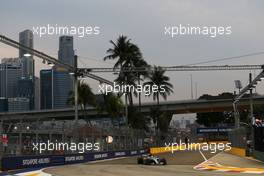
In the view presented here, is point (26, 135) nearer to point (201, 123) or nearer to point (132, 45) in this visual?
point (132, 45)

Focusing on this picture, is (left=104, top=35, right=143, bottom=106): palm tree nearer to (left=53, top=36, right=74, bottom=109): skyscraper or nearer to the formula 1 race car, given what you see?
(left=53, top=36, right=74, bottom=109): skyscraper

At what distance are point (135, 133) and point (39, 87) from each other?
Result: 13.9 m

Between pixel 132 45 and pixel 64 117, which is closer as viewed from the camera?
pixel 132 45

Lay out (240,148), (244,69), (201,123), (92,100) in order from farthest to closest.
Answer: (201,123) → (92,100) → (244,69) → (240,148)

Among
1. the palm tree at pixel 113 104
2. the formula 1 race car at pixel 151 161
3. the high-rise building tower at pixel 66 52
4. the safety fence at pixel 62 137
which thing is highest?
the high-rise building tower at pixel 66 52

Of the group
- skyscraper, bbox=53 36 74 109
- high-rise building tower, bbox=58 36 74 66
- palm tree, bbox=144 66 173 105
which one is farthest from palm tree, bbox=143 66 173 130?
high-rise building tower, bbox=58 36 74 66

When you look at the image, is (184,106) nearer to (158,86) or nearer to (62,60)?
(158,86)

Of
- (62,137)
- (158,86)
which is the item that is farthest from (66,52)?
(158,86)

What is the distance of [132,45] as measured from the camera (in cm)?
8450

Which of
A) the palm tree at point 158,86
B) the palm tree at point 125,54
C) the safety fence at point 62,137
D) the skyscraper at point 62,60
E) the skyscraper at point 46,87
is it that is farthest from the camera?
the palm tree at point 158,86

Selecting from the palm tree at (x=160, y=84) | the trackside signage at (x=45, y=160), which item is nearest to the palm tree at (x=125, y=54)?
the palm tree at (x=160, y=84)

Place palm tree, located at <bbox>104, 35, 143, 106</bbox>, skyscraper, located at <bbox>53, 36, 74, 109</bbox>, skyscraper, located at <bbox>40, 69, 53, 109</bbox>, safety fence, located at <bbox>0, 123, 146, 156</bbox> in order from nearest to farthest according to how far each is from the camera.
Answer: safety fence, located at <bbox>0, 123, 146, 156</bbox>
skyscraper, located at <bbox>53, 36, 74, 109</bbox>
skyscraper, located at <bbox>40, 69, 53, 109</bbox>
palm tree, located at <bbox>104, 35, 143, 106</bbox>

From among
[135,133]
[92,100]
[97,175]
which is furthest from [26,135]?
[92,100]

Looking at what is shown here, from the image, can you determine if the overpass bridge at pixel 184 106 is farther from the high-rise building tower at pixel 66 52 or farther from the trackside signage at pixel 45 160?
the trackside signage at pixel 45 160
